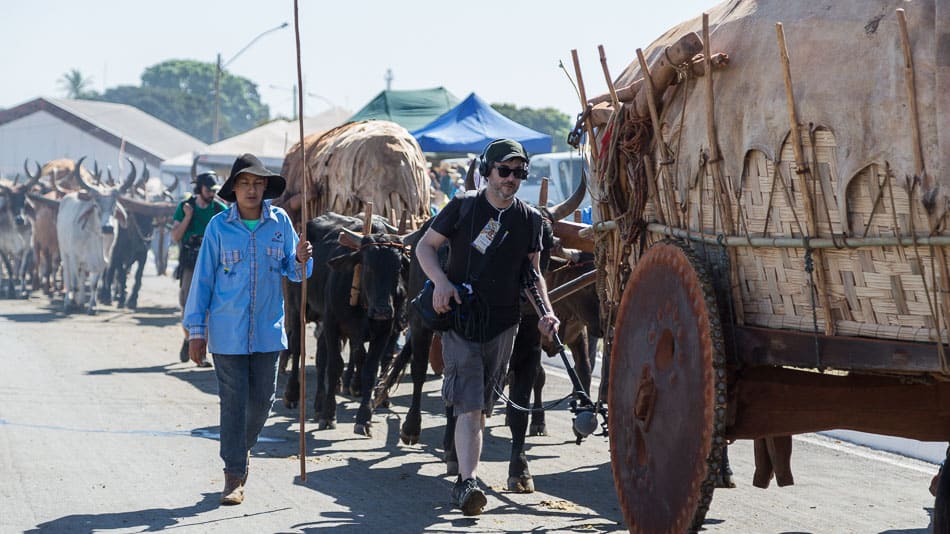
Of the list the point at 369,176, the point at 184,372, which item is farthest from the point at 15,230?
the point at 369,176

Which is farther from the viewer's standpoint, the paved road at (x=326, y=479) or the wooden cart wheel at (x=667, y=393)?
the paved road at (x=326, y=479)

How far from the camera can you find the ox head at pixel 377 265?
34.6 feet

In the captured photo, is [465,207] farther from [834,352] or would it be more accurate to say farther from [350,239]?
[350,239]

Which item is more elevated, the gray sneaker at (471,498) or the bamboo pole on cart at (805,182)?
the bamboo pole on cart at (805,182)

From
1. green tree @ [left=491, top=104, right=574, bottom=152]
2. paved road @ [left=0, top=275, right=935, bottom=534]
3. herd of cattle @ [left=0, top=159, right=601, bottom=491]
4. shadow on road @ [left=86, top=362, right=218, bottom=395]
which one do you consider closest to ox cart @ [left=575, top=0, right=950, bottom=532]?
paved road @ [left=0, top=275, right=935, bottom=534]

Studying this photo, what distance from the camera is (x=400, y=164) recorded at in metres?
13.1

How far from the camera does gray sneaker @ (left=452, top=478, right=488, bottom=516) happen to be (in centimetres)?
724

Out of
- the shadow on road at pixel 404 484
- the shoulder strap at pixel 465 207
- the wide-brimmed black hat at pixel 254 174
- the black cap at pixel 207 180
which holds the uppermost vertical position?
the black cap at pixel 207 180

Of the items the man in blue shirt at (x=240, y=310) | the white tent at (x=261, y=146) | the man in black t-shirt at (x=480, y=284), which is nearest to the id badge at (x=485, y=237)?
the man in black t-shirt at (x=480, y=284)

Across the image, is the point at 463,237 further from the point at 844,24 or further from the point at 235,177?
the point at 844,24

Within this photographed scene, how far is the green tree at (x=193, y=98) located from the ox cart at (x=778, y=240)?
91053mm

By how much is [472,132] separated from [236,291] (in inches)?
464

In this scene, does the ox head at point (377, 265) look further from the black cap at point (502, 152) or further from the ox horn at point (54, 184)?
the ox horn at point (54, 184)

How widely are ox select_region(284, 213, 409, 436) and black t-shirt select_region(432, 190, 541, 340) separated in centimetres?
298
